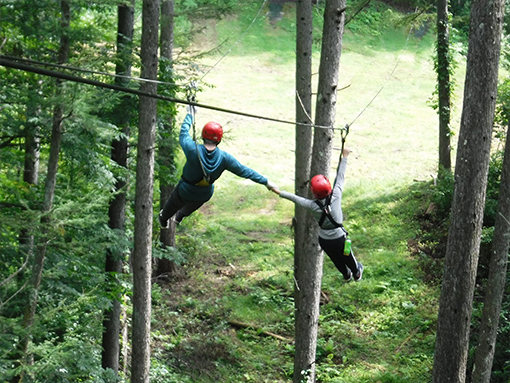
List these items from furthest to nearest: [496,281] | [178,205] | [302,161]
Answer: [302,161] → [496,281] → [178,205]

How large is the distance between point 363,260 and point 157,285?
19.1ft

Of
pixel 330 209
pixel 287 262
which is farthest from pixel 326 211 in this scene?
pixel 287 262


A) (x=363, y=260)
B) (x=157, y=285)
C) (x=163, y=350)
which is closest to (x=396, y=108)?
(x=363, y=260)

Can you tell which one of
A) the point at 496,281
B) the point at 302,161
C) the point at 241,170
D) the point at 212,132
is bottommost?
the point at 496,281

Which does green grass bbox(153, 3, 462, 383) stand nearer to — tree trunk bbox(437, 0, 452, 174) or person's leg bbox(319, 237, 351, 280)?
tree trunk bbox(437, 0, 452, 174)

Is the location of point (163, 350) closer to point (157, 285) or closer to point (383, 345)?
point (157, 285)

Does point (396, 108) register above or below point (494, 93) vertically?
below

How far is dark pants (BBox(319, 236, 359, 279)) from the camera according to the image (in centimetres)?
786

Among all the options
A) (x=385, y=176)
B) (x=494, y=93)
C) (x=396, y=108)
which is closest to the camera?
(x=494, y=93)

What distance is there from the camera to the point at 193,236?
18.7 metres

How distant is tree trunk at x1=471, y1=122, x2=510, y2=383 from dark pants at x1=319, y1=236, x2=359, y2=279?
3.08 m

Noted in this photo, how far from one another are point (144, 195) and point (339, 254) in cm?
338

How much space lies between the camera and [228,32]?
33406 millimetres

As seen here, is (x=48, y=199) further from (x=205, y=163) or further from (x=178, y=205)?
(x=205, y=163)
